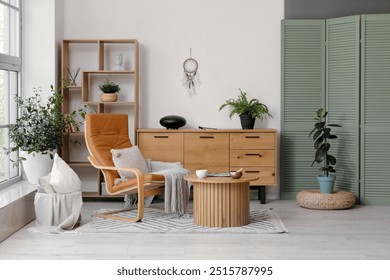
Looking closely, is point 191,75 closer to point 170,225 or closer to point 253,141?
point 253,141

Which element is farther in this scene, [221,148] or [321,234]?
[221,148]

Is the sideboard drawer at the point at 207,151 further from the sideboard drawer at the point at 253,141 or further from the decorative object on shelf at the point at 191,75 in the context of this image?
the decorative object on shelf at the point at 191,75

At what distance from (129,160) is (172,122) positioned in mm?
1101

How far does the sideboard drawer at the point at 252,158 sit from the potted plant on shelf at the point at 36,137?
201cm

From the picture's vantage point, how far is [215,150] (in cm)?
741

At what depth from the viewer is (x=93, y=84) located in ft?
25.7

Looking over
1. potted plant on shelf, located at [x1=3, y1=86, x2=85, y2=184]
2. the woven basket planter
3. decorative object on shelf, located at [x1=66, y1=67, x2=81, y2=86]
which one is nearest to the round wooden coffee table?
the woven basket planter

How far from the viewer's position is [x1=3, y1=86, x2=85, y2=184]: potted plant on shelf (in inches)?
263

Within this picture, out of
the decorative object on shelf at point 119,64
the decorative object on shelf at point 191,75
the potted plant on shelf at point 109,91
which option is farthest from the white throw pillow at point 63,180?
the decorative object on shelf at point 191,75

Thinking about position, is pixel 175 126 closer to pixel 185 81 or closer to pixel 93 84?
pixel 185 81

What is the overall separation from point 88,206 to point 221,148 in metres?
1.68

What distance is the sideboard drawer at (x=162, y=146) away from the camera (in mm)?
7402

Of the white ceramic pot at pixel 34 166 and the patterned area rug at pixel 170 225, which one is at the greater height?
the white ceramic pot at pixel 34 166
